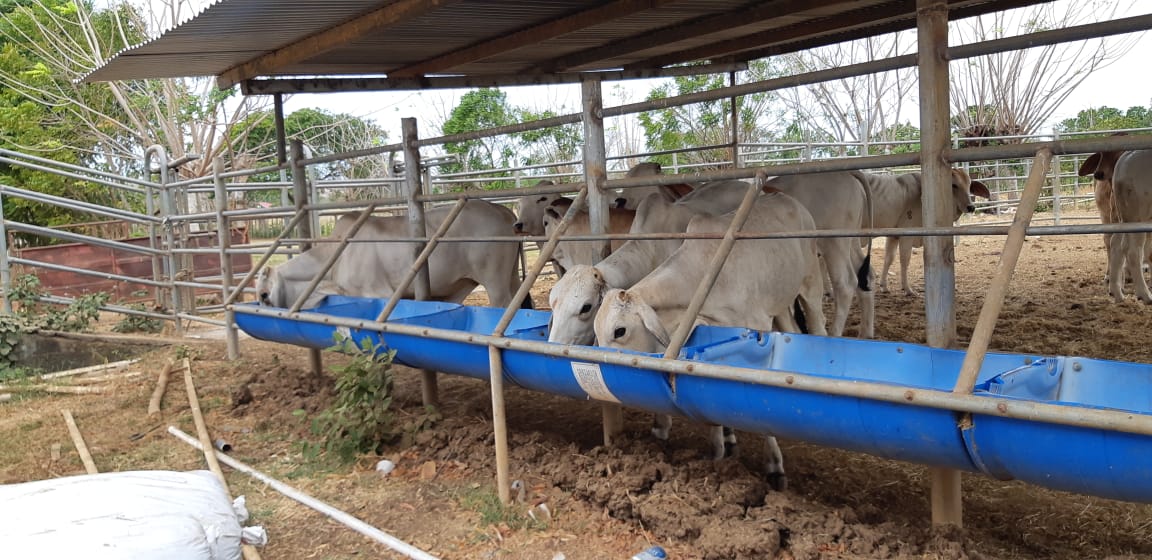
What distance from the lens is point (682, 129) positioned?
21.7 m

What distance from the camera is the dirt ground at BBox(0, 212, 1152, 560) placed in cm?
356

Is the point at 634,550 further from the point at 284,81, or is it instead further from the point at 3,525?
the point at 284,81

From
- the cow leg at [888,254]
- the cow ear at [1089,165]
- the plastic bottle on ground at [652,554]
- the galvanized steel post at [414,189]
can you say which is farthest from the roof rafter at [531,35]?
the cow leg at [888,254]

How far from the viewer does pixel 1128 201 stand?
304 inches

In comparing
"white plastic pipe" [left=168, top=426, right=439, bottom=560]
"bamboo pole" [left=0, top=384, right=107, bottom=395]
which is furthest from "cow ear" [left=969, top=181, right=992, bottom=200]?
"bamboo pole" [left=0, top=384, right=107, bottom=395]

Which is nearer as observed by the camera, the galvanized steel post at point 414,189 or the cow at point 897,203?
the galvanized steel post at point 414,189

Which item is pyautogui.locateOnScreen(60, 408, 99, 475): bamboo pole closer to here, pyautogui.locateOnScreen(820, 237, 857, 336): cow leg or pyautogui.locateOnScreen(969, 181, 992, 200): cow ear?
pyautogui.locateOnScreen(820, 237, 857, 336): cow leg

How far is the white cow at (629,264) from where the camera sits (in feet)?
15.4

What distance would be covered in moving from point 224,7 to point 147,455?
9.56 ft

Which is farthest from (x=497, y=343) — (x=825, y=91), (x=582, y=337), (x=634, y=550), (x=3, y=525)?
(x=825, y=91)

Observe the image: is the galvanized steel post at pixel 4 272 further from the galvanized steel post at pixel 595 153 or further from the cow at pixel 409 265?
the galvanized steel post at pixel 595 153

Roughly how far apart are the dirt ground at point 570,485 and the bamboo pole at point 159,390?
0.08 m

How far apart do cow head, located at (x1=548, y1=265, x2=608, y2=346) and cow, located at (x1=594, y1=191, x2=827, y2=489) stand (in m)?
0.22

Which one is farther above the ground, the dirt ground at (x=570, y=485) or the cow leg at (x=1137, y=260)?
the cow leg at (x=1137, y=260)
